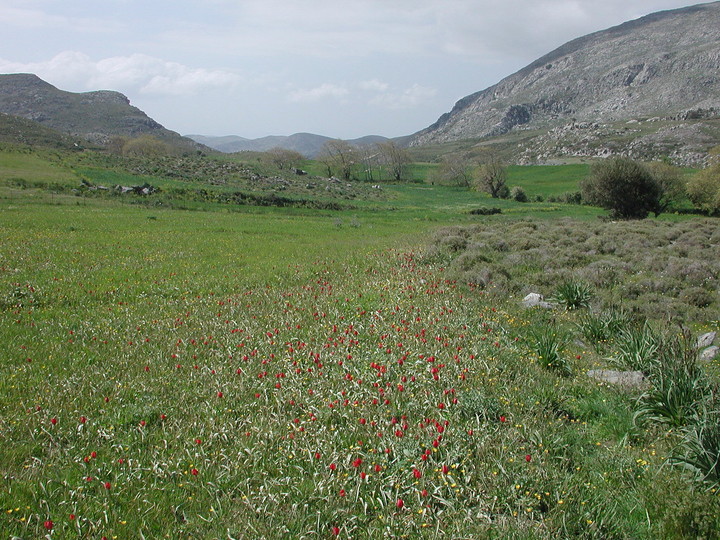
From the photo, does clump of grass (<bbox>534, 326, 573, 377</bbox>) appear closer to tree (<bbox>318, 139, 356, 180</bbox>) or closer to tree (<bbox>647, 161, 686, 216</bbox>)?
tree (<bbox>647, 161, 686, 216</bbox>)

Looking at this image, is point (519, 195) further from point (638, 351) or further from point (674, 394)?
point (674, 394)

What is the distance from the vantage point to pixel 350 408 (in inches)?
240

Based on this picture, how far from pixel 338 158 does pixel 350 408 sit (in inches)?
4460

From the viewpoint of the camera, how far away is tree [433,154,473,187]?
110250mm

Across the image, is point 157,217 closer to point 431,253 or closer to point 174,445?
point 431,253

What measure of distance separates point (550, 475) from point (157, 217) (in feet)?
107

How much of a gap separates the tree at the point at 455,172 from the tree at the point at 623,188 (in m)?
66.3

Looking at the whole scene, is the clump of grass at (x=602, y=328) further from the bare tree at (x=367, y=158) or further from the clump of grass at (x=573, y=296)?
the bare tree at (x=367, y=158)

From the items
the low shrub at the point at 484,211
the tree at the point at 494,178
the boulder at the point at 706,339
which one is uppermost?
the tree at the point at 494,178

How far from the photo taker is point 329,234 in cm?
3061

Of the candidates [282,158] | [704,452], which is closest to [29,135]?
[282,158]

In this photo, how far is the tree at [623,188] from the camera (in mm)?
41719

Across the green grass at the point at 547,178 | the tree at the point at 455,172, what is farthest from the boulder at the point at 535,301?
the tree at the point at 455,172

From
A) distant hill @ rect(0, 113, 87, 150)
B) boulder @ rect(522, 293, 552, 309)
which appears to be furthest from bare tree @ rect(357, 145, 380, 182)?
boulder @ rect(522, 293, 552, 309)
